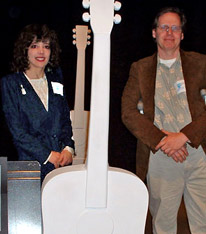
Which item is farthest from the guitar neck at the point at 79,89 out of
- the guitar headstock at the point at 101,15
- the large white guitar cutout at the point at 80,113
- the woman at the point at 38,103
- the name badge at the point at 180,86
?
the guitar headstock at the point at 101,15

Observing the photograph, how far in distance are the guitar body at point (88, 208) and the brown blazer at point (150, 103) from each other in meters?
0.56

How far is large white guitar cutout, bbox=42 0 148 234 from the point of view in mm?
1238

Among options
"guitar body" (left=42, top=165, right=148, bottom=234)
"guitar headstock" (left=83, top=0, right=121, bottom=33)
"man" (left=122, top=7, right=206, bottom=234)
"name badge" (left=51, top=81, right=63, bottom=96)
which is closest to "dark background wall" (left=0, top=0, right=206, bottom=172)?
"man" (left=122, top=7, right=206, bottom=234)

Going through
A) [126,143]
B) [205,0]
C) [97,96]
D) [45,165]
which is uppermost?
[205,0]

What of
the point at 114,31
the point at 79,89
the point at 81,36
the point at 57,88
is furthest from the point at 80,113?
the point at 57,88

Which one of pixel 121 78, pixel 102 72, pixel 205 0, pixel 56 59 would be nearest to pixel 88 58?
pixel 121 78

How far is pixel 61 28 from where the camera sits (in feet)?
11.5

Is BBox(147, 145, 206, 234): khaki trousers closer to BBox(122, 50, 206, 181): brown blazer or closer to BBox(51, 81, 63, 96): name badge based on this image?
BBox(122, 50, 206, 181): brown blazer

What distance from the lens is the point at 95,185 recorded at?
124 cm

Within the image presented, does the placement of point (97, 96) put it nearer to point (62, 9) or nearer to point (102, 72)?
point (102, 72)

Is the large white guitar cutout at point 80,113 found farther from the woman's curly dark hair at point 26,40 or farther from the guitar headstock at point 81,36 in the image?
the woman's curly dark hair at point 26,40

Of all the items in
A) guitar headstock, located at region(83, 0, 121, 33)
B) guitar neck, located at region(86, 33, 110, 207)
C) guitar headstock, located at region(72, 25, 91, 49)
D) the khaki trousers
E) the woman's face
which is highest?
guitar headstock, located at region(72, 25, 91, 49)

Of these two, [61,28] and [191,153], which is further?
[61,28]

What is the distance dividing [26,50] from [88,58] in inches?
70.4
